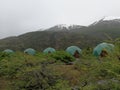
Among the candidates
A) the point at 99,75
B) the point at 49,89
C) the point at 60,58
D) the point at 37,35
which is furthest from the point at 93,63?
Result: the point at 37,35

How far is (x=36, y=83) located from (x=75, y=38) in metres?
84.5

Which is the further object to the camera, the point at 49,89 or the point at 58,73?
the point at 58,73

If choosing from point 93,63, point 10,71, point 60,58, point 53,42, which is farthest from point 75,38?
point 93,63

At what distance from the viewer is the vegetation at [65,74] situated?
21.5 ft

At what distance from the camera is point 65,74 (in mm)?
12953

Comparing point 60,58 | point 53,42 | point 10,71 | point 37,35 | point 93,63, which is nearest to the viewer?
point 93,63

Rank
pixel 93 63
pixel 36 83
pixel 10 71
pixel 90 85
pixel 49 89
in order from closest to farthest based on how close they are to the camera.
A: pixel 90 85 < pixel 93 63 < pixel 49 89 < pixel 36 83 < pixel 10 71

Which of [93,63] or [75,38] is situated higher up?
[93,63]

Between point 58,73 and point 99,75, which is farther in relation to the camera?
point 58,73

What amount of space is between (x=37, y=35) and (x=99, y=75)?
338ft

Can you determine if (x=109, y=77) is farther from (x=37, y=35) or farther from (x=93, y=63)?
(x=37, y=35)

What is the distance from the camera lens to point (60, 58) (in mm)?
22547

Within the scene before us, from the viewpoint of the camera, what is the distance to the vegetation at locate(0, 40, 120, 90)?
21.5ft

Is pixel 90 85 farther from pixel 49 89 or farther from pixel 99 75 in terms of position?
pixel 49 89
